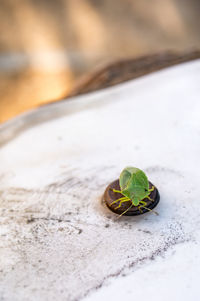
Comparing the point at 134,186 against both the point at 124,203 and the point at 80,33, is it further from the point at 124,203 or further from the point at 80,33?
the point at 80,33

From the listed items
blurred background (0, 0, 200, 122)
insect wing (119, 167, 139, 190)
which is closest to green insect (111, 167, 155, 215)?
insect wing (119, 167, 139, 190)

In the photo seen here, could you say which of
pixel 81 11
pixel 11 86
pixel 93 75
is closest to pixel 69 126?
pixel 93 75

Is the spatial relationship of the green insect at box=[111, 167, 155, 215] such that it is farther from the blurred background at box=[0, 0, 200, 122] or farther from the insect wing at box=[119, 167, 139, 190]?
the blurred background at box=[0, 0, 200, 122]

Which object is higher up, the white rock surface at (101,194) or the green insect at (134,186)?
the green insect at (134,186)

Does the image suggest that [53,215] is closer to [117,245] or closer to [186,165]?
[117,245]

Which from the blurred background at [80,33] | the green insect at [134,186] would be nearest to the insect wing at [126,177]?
→ the green insect at [134,186]

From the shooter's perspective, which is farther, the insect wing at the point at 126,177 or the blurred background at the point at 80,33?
the blurred background at the point at 80,33

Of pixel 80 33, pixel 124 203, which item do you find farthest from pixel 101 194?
pixel 80 33

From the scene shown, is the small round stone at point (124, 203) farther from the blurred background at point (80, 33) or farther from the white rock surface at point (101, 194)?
the blurred background at point (80, 33)
